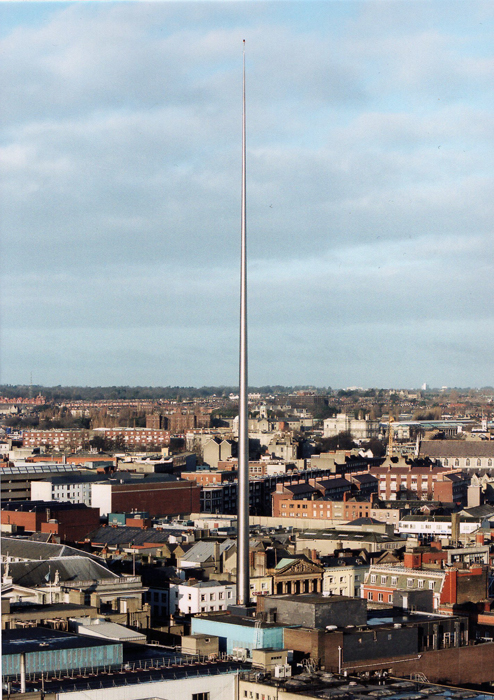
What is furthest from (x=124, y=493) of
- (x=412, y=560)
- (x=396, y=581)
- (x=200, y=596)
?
(x=396, y=581)

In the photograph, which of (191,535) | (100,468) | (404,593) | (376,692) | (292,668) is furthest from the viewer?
(100,468)

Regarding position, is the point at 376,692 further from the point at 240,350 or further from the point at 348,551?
the point at 348,551

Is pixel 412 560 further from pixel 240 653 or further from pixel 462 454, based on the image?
pixel 462 454

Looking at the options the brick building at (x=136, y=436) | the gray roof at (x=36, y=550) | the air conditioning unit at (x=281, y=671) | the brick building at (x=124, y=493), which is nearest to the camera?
the air conditioning unit at (x=281, y=671)

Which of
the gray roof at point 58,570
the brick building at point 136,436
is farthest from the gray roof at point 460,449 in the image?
the gray roof at point 58,570

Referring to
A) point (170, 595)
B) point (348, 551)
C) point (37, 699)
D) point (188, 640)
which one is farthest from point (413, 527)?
point (37, 699)

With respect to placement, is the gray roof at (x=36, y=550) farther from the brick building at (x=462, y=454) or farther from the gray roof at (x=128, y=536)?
the brick building at (x=462, y=454)
